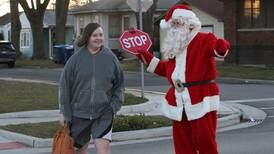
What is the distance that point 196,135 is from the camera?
5.87m

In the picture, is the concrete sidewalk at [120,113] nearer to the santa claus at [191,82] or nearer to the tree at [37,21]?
the santa claus at [191,82]

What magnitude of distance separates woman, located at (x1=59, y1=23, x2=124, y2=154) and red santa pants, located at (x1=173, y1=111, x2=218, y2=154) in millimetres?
756

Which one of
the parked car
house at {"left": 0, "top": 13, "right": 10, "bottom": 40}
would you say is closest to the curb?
the parked car

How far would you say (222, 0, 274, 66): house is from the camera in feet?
102

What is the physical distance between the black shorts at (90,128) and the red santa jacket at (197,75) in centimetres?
72

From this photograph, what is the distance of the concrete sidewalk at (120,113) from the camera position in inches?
407

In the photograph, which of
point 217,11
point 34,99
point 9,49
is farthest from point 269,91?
point 9,49

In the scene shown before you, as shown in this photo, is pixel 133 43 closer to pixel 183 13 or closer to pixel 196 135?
pixel 183 13

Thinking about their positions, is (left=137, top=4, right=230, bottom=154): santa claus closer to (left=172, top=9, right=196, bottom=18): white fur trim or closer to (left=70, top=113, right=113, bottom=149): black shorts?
(left=172, top=9, right=196, bottom=18): white fur trim

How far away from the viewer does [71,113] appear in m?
6.41

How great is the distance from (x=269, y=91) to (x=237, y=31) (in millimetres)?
12960

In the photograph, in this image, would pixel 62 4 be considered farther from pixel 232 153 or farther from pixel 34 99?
pixel 232 153

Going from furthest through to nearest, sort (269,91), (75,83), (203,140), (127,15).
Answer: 1. (127,15)
2. (269,91)
3. (75,83)
4. (203,140)

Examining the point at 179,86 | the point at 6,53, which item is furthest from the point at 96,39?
the point at 6,53
